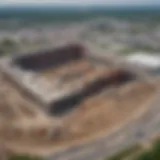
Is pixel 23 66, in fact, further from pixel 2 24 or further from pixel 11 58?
pixel 2 24

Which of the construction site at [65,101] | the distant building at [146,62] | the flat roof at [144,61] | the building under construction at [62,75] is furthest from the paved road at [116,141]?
the flat roof at [144,61]

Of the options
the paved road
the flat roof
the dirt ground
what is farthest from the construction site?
the flat roof

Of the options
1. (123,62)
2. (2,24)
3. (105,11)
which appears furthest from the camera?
(105,11)

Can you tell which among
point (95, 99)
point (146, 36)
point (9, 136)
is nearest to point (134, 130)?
point (95, 99)

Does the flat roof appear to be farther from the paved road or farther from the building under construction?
the paved road

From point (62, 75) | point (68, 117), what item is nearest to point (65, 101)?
point (68, 117)
